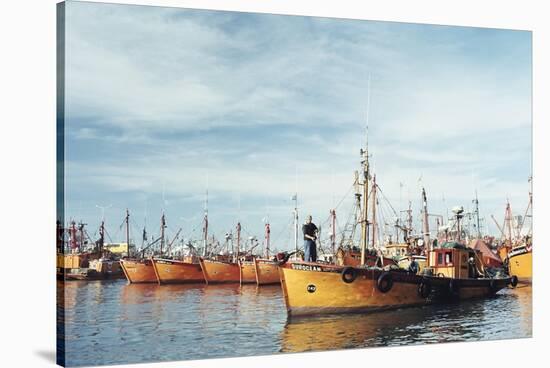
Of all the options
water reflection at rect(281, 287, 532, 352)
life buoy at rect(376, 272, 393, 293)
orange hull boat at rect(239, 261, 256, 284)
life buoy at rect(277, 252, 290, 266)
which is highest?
life buoy at rect(277, 252, 290, 266)

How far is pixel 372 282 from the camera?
14.5 metres

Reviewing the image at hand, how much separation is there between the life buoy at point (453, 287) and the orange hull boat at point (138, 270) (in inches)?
182

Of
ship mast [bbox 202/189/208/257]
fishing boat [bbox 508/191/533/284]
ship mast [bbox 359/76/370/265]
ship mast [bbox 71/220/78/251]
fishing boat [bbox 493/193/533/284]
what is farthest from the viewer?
fishing boat [bbox 508/191/533/284]

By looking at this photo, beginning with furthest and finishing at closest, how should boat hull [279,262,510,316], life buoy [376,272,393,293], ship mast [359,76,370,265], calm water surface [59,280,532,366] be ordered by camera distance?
life buoy [376,272,393,293], ship mast [359,76,370,265], boat hull [279,262,510,316], calm water surface [59,280,532,366]

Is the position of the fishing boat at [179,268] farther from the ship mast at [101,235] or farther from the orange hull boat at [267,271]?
the ship mast at [101,235]

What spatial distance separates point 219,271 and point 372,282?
219 centimetres

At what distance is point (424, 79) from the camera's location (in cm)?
1476

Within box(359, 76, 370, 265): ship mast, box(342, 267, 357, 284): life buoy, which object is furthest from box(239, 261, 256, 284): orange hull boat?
box(359, 76, 370, 265): ship mast

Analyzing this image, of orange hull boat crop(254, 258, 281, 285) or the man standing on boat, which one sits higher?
the man standing on boat

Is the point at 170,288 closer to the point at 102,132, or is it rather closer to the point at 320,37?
the point at 102,132

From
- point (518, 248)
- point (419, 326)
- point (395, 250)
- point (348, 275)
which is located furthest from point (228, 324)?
point (518, 248)

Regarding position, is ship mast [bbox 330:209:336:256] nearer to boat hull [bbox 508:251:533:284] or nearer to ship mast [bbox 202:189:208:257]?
ship mast [bbox 202:189:208:257]

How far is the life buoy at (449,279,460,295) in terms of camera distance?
1548 centimetres

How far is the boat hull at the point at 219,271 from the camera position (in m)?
14.0
